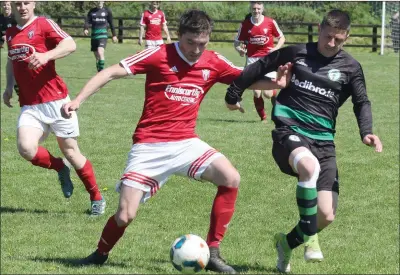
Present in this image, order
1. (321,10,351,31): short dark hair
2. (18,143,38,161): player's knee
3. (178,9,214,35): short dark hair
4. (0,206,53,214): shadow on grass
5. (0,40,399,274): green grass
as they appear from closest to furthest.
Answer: (178,9,214,35): short dark hair < (321,10,351,31): short dark hair < (0,40,399,274): green grass < (18,143,38,161): player's knee < (0,206,53,214): shadow on grass

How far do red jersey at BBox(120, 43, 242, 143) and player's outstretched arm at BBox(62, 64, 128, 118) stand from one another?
69 mm

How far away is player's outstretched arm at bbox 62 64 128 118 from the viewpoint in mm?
5980

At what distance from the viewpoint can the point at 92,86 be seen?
6.12 metres

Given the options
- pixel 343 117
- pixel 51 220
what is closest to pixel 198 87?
pixel 51 220

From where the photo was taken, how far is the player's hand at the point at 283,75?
630 cm

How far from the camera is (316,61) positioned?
637cm

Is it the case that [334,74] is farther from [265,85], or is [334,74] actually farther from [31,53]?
[31,53]

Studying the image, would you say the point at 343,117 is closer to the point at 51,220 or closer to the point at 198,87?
the point at 51,220

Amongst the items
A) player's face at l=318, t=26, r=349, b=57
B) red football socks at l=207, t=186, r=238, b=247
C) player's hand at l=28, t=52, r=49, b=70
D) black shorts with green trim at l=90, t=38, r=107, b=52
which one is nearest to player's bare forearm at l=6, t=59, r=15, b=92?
player's hand at l=28, t=52, r=49, b=70

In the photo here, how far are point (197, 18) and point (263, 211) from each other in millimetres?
3616

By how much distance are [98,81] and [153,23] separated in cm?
1796

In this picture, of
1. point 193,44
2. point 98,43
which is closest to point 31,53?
point 193,44

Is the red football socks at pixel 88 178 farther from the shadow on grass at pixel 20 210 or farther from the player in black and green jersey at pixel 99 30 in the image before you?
the player in black and green jersey at pixel 99 30

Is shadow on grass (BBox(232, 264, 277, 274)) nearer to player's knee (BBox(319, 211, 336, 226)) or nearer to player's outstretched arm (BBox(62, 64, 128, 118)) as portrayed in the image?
player's knee (BBox(319, 211, 336, 226))
